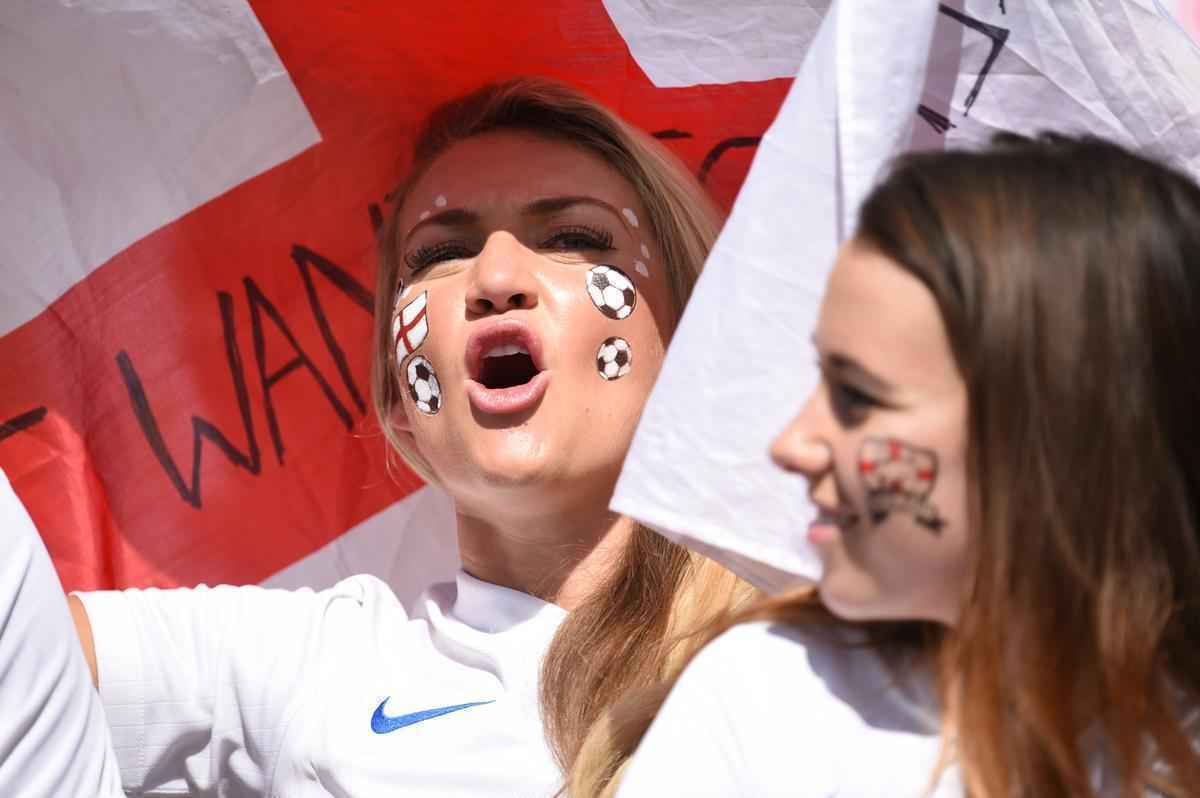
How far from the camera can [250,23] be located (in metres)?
1.60

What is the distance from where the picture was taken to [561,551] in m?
1.57

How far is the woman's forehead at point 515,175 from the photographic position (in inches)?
60.7

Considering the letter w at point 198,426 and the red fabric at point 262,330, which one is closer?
the red fabric at point 262,330

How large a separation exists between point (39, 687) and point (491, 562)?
0.53 meters

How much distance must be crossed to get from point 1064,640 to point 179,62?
3.90 ft

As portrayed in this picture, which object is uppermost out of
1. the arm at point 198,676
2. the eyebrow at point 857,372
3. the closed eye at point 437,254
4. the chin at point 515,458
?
the eyebrow at point 857,372

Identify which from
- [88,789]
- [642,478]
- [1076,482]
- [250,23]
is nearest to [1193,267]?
[1076,482]

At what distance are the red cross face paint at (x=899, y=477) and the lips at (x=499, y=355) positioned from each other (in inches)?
24.3

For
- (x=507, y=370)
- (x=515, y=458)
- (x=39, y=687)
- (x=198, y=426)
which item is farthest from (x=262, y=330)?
(x=39, y=687)

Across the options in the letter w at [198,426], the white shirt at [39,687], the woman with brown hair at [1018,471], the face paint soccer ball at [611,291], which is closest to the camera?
the woman with brown hair at [1018,471]

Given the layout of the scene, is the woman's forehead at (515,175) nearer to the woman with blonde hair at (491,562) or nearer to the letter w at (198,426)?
the woman with blonde hair at (491,562)

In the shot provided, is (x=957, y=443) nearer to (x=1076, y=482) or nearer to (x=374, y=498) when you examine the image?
(x=1076, y=482)

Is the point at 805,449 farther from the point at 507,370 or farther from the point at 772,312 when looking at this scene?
the point at 507,370

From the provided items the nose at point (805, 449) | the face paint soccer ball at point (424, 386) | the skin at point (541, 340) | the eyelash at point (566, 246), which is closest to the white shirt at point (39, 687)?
the skin at point (541, 340)
